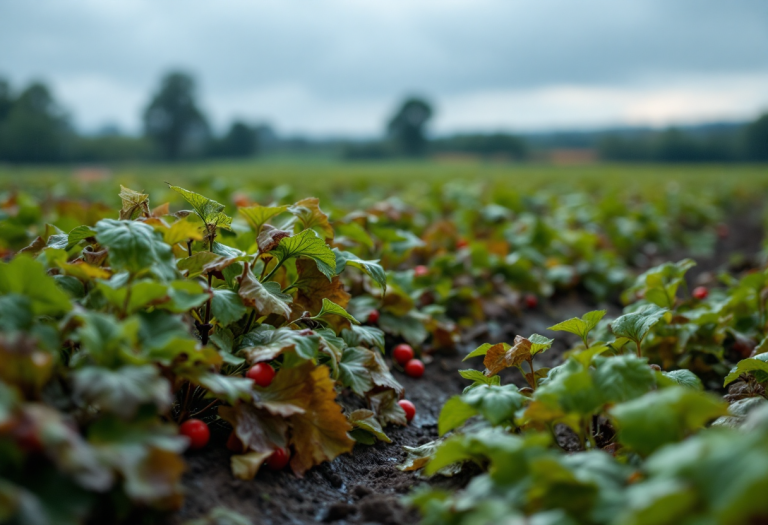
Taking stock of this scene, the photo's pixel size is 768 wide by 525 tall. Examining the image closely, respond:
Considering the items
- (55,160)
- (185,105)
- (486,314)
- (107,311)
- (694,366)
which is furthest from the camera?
(185,105)

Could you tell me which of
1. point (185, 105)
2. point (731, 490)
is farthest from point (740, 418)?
point (185, 105)

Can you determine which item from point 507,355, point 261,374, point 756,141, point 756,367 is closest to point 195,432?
point 261,374

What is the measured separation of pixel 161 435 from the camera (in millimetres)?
1605

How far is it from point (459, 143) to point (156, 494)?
56811 millimetres

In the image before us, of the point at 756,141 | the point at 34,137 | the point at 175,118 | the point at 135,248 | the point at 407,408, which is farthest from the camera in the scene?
the point at 175,118

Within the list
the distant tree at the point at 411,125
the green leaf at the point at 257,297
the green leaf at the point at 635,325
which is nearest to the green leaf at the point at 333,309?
the green leaf at the point at 257,297

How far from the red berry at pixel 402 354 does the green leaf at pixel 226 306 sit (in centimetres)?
174

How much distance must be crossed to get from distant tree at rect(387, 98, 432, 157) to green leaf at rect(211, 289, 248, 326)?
65388 millimetres

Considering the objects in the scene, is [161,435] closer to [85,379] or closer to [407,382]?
[85,379]

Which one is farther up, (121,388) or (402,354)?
(121,388)

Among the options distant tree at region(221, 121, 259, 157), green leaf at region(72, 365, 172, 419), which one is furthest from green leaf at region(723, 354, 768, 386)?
distant tree at region(221, 121, 259, 157)

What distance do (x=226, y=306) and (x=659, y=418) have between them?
1.44 meters

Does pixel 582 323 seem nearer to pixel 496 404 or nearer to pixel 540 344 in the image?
pixel 540 344

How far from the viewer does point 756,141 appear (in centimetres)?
4066
